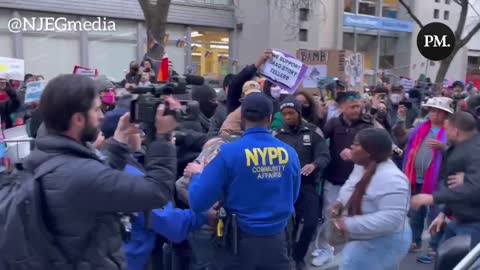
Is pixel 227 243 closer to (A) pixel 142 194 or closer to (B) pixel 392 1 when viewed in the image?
(A) pixel 142 194

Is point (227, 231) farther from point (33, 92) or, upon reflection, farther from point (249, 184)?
point (33, 92)

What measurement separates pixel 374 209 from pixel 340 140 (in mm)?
2842

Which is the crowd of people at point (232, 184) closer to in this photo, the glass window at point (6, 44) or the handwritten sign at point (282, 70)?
the handwritten sign at point (282, 70)

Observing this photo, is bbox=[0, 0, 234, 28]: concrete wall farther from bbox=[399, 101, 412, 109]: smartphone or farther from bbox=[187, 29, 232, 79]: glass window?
bbox=[399, 101, 412, 109]: smartphone

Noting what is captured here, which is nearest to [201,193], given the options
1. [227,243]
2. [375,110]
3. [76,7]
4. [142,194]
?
[227,243]

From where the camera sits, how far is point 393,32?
87.1 feet

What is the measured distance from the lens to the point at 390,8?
87.2 feet

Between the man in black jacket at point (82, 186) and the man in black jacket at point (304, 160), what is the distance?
368 centimetres

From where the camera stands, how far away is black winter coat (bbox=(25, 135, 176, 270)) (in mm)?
2264

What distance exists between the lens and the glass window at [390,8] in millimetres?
26359

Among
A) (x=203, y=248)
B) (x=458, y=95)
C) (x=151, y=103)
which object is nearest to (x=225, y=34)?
(x=458, y=95)

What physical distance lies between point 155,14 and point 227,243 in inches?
321

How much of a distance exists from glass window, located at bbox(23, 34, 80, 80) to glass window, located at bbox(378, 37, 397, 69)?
14.3 meters

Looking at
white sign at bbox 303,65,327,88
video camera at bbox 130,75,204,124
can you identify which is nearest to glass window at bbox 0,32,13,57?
white sign at bbox 303,65,327,88
